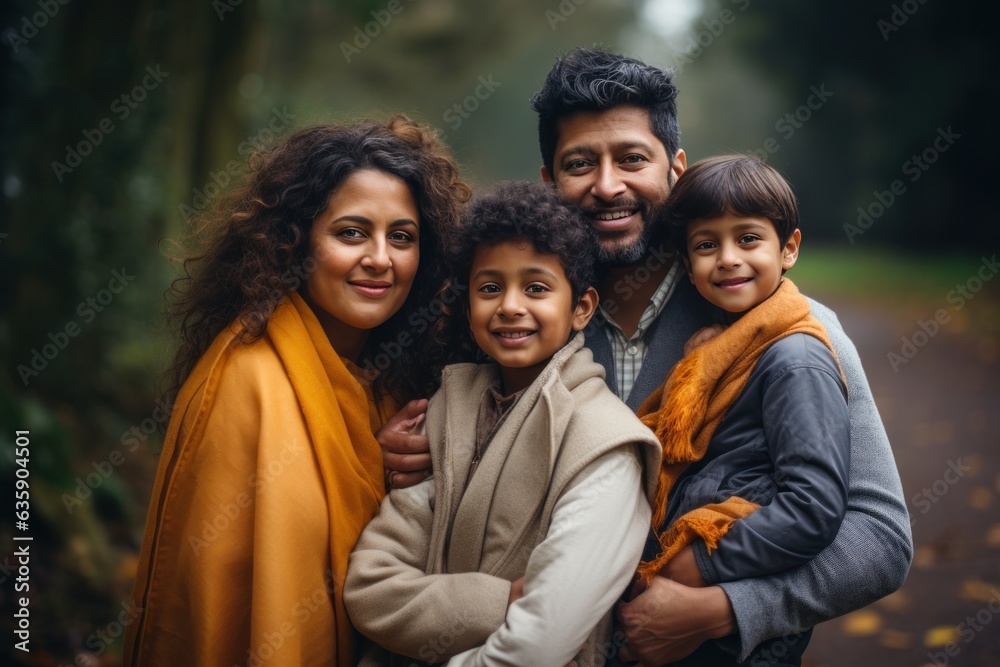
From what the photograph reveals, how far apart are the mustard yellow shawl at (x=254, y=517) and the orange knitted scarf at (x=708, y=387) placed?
991mm

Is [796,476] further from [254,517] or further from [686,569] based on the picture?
[254,517]

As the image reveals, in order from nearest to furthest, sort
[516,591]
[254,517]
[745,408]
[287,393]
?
1. [516,591]
2. [745,408]
3. [254,517]
4. [287,393]

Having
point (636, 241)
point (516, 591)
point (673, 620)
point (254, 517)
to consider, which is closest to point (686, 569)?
point (673, 620)

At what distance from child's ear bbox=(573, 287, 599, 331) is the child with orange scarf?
347 mm

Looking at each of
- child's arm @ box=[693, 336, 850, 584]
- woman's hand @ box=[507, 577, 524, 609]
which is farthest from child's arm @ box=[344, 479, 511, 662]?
child's arm @ box=[693, 336, 850, 584]

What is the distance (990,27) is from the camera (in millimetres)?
15398

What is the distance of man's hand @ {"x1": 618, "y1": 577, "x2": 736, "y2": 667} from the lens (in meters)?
2.49

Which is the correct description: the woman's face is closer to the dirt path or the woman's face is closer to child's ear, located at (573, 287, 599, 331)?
child's ear, located at (573, 287, 599, 331)

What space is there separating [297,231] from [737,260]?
1522 millimetres

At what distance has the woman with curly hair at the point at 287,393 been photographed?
2707 millimetres

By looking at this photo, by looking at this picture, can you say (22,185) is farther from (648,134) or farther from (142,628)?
(648,134)

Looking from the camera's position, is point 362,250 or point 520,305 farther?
point 362,250

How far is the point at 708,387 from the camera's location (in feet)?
8.85

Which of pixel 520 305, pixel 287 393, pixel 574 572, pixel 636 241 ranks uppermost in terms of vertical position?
pixel 636 241
